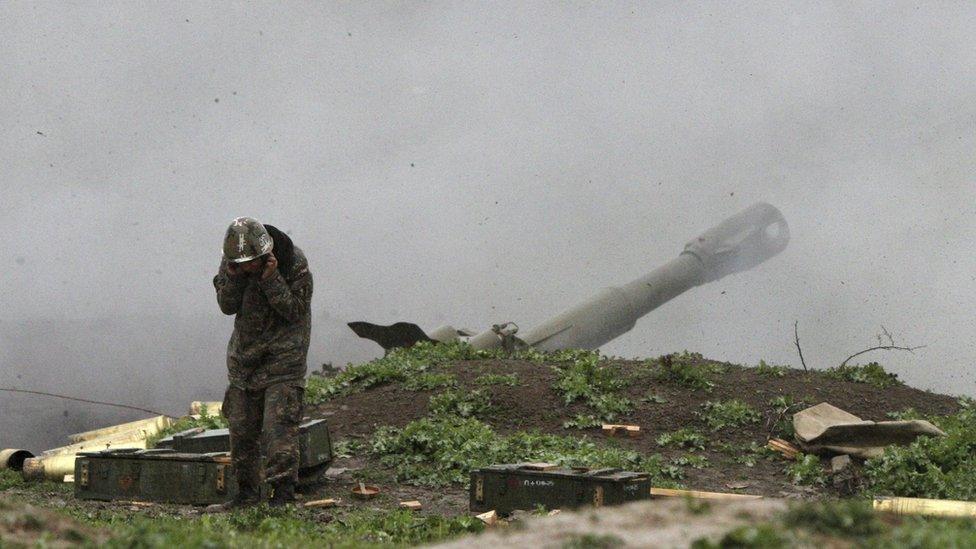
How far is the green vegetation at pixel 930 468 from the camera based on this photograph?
11453 mm

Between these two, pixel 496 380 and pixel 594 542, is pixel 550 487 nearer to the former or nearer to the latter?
pixel 594 542

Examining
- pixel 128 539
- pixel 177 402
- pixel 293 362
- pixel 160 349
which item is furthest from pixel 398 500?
pixel 160 349

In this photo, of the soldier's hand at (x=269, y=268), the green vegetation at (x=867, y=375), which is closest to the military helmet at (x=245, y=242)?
the soldier's hand at (x=269, y=268)

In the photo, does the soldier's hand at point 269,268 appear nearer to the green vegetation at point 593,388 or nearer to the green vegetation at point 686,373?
the green vegetation at point 593,388

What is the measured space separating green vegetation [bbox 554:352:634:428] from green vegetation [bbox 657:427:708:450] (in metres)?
1.08

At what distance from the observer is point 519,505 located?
9.97 metres

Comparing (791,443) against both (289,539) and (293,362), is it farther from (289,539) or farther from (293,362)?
(289,539)

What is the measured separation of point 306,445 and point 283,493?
1.37m

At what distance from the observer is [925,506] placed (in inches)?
407

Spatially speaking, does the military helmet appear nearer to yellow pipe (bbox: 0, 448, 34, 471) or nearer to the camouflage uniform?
the camouflage uniform

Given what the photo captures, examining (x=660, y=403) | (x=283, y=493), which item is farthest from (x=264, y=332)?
(x=660, y=403)

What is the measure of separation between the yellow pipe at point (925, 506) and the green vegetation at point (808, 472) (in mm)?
2110

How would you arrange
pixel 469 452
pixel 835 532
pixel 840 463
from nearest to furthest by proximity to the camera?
pixel 835 532, pixel 840 463, pixel 469 452

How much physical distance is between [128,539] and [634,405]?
1128cm
